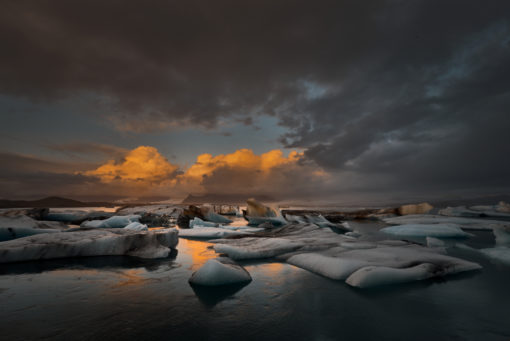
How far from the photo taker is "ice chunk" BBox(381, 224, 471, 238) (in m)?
13.6

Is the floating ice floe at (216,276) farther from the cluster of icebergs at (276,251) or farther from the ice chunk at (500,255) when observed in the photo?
the ice chunk at (500,255)

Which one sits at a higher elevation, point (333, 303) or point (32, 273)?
point (32, 273)

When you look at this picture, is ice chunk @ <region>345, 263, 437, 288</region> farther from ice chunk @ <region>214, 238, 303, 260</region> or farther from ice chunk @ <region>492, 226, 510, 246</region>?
ice chunk @ <region>492, 226, 510, 246</region>

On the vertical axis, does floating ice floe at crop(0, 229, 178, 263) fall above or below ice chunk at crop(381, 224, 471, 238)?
above

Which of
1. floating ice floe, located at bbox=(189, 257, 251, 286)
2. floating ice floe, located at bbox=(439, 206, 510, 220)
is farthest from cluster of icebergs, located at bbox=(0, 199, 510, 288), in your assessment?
floating ice floe, located at bbox=(439, 206, 510, 220)

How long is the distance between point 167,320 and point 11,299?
118 inches

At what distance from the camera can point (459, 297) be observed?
4246 millimetres

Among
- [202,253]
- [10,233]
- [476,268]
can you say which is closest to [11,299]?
[202,253]

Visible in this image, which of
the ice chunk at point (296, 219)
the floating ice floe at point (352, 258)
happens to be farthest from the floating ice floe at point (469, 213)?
the floating ice floe at point (352, 258)

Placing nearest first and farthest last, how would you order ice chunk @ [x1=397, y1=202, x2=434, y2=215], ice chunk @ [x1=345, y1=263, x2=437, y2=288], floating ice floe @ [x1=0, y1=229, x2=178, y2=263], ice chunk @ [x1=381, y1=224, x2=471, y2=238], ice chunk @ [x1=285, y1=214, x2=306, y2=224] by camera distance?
1. ice chunk @ [x1=345, y1=263, x2=437, y2=288]
2. floating ice floe @ [x1=0, y1=229, x2=178, y2=263]
3. ice chunk @ [x1=381, y1=224, x2=471, y2=238]
4. ice chunk @ [x1=285, y1=214, x2=306, y2=224]
5. ice chunk @ [x1=397, y1=202, x2=434, y2=215]

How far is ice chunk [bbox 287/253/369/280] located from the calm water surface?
35 cm

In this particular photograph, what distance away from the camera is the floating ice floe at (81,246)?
6555 mm

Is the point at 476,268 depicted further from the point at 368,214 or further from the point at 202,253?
the point at 368,214

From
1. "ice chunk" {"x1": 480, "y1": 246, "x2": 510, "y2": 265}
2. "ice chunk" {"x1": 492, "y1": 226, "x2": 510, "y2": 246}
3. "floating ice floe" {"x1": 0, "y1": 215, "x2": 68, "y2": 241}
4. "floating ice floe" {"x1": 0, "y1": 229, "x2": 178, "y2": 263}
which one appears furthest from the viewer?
"ice chunk" {"x1": 492, "y1": 226, "x2": 510, "y2": 246}
